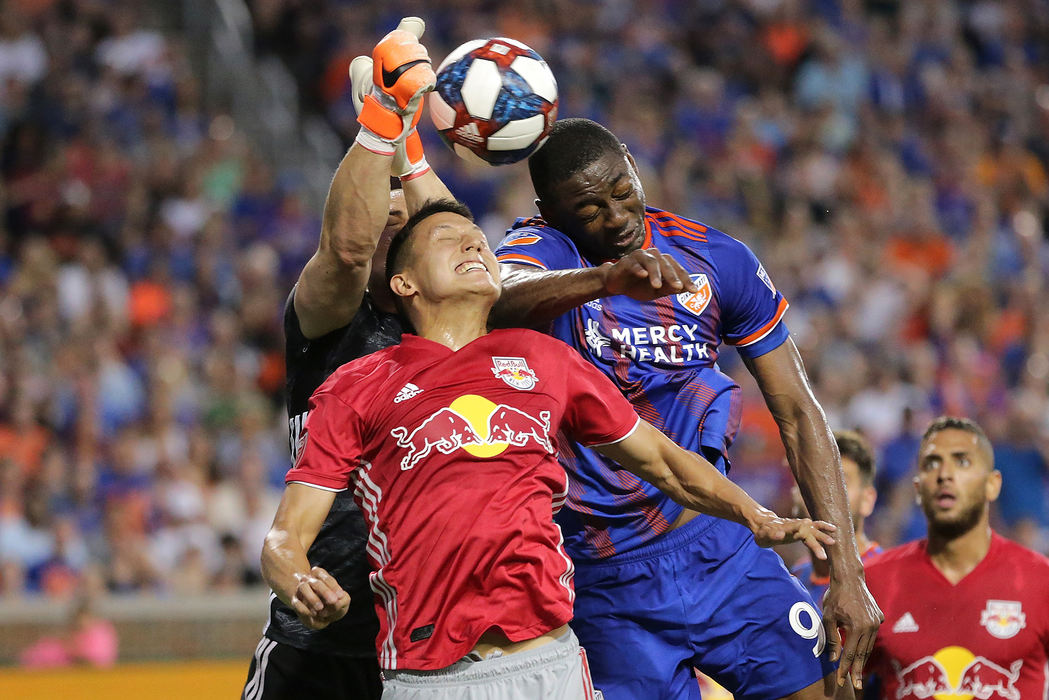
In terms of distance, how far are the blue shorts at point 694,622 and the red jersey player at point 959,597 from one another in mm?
1472

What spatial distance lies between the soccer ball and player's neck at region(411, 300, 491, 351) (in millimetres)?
778

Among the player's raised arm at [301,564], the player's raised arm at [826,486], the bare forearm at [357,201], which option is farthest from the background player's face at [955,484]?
the player's raised arm at [301,564]

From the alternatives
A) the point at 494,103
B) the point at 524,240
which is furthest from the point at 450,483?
the point at 494,103

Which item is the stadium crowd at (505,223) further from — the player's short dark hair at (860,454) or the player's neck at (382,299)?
the player's neck at (382,299)

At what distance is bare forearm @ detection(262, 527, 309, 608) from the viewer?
3572mm

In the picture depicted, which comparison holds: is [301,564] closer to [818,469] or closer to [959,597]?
[818,469]

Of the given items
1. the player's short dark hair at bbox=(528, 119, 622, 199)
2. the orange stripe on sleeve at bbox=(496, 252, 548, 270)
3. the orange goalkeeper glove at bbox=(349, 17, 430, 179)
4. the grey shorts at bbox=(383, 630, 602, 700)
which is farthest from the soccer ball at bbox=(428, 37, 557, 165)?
the grey shorts at bbox=(383, 630, 602, 700)

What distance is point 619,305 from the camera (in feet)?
15.3

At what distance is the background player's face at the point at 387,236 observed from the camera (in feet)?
15.4

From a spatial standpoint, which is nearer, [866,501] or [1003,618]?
[1003,618]

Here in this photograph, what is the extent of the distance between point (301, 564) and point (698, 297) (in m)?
1.73

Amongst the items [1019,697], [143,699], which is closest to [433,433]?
[1019,697]

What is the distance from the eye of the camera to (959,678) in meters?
5.88

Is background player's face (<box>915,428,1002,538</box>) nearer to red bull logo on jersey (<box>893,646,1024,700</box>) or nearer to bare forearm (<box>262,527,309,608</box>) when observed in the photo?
red bull logo on jersey (<box>893,646,1024,700</box>)
